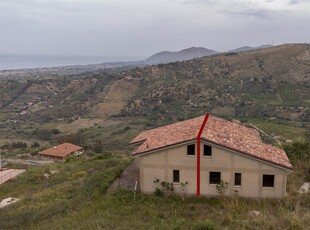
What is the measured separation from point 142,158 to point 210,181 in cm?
440

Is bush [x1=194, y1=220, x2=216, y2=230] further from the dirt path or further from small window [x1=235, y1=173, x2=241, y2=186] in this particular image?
the dirt path

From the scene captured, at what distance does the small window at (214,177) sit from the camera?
21.0 meters

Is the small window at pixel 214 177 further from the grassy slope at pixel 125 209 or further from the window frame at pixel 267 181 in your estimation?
the window frame at pixel 267 181

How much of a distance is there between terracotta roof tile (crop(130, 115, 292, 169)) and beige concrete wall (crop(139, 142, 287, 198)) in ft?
1.31

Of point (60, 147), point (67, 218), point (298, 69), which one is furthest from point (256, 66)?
Answer: point (67, 218)

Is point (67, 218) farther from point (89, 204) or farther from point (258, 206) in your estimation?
point (258, 206)

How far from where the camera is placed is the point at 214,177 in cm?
2108

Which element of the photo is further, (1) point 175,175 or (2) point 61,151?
(2) point 61,151

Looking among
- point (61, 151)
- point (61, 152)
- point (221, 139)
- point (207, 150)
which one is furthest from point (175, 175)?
point (61, 151)

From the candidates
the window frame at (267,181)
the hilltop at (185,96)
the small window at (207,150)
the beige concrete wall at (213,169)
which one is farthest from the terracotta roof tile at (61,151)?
the window frame at (267,181)

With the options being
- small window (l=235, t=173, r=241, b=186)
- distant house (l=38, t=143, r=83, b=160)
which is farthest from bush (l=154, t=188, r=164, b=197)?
distant house (l=38, t=143, r=83, b=160)

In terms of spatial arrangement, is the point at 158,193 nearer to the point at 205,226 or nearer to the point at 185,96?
the point at 205,226

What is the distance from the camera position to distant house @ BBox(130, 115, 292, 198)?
2042cm

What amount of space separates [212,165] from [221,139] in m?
1.68
